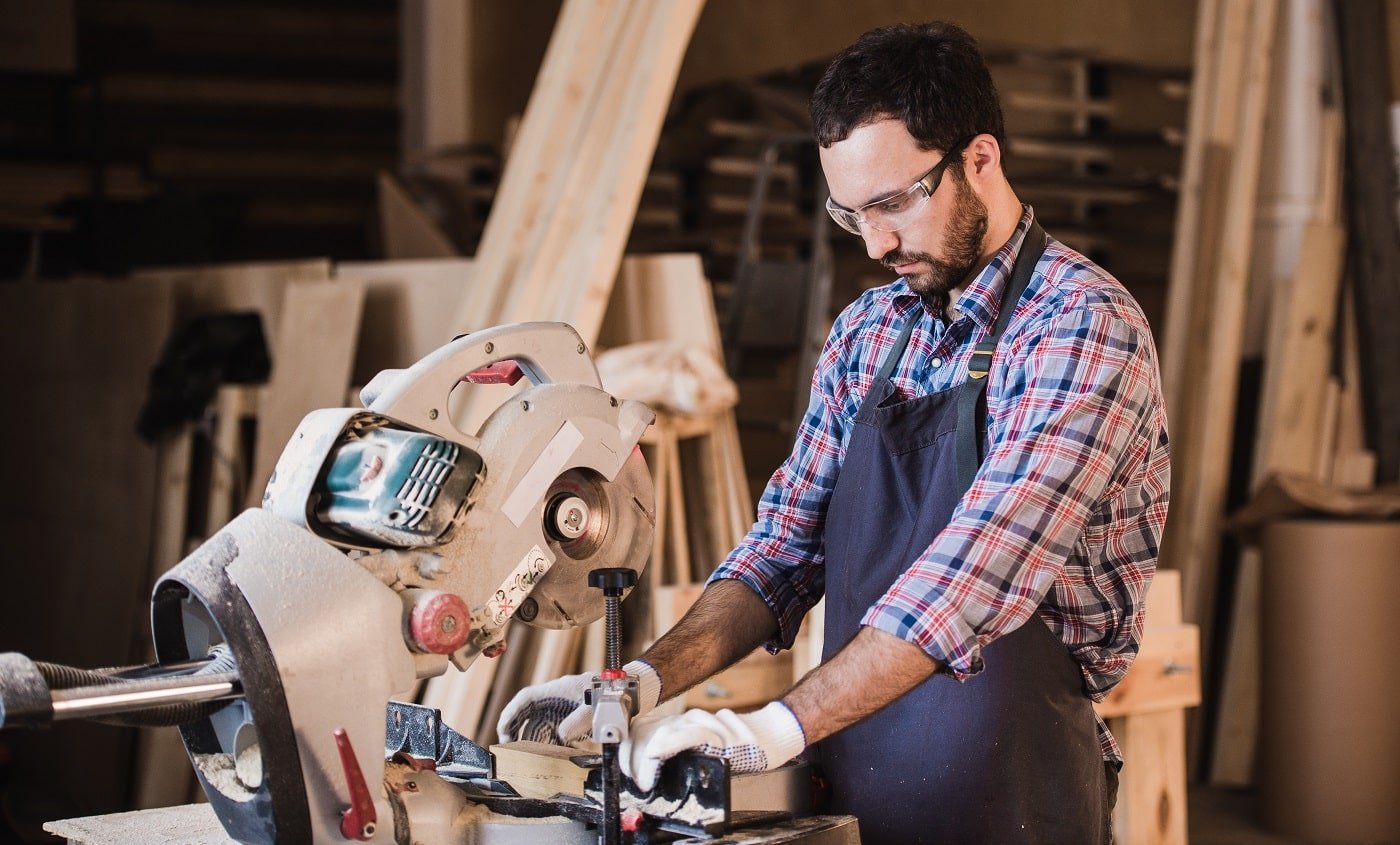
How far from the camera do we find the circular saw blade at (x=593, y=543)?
63.2 inches

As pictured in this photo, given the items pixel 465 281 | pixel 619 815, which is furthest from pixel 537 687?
pixel 465 281

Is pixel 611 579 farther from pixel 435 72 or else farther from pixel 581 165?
pixel 435 72

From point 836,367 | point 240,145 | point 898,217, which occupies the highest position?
point 240,145

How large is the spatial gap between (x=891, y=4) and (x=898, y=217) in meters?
5.45

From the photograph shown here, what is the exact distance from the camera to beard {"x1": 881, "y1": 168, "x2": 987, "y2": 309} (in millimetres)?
1789

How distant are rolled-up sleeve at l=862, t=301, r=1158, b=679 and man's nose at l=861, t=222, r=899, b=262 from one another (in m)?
0.22

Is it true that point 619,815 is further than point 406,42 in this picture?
No

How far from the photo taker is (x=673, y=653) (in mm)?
1864

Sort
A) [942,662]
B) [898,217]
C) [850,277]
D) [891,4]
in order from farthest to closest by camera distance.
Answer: [891,4]
[850,277]
[898,217]
[942,662]

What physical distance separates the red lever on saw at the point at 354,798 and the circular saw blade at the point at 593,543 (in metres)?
0.29

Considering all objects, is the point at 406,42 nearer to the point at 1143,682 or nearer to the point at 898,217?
the point at 1143,682

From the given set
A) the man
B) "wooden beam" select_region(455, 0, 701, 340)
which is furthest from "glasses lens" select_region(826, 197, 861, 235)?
"wooden beam" select_region(455, 0, 701, 340)

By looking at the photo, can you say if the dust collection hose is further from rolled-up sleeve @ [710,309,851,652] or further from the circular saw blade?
rolled-up sleeve @ [710,309,851,652]

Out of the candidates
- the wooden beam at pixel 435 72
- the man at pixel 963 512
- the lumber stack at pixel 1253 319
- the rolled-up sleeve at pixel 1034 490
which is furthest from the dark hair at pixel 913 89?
the wooden beam at pixel 435 72
